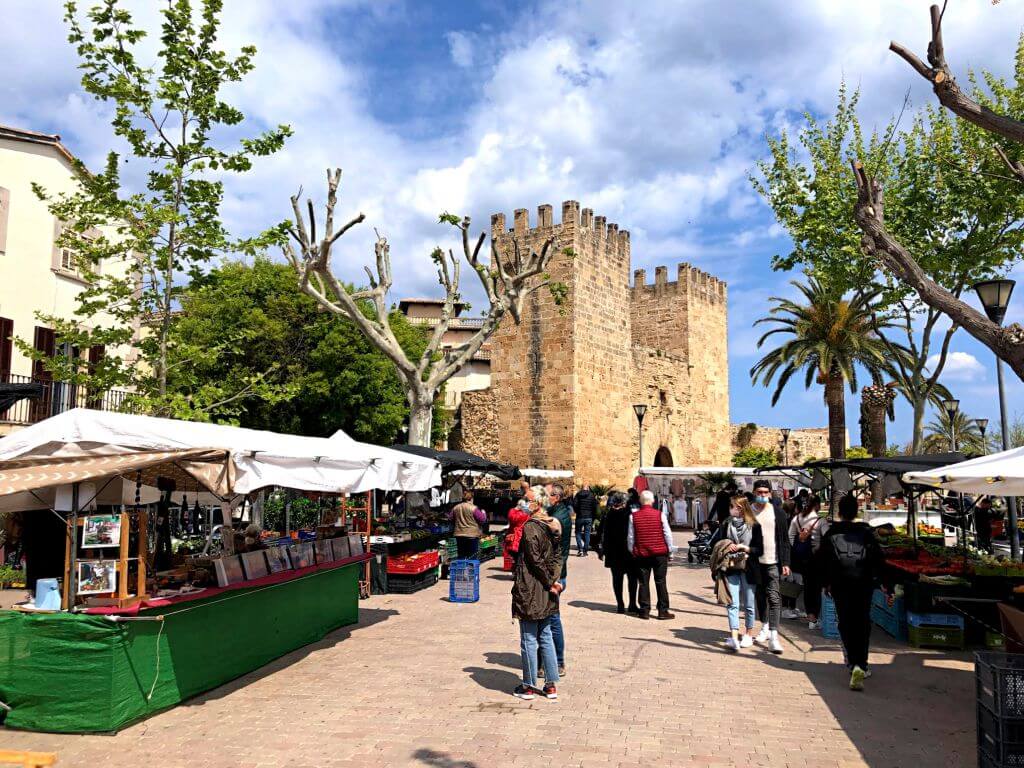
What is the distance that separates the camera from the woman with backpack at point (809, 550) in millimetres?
9039

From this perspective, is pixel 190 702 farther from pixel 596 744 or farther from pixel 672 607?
pixel 672 607

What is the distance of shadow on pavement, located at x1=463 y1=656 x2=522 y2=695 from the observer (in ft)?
21.7

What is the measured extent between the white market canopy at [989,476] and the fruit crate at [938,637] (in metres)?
2.42

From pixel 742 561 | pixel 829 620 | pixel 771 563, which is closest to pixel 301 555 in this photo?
pixel 742 561

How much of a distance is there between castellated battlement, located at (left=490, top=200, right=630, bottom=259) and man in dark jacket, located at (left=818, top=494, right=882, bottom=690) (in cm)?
1857

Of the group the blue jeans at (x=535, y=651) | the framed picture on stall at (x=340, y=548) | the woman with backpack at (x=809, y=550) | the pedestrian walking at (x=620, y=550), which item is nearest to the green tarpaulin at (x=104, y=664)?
the framed picture on stall at (x=340, y=548)

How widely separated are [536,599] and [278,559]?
2.88 metres

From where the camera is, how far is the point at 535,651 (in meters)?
6.35

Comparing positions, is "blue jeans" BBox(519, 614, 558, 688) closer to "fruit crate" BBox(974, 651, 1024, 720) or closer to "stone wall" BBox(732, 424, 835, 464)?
"fruit crate" BBox(974, 651, 1024, 720)

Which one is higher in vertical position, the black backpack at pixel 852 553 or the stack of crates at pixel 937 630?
the black backpack at pixel 852 553

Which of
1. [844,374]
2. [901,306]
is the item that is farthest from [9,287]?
[844,374]

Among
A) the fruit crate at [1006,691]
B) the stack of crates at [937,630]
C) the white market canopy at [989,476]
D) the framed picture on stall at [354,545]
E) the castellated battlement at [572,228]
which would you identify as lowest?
the stack of crates at [937,630]

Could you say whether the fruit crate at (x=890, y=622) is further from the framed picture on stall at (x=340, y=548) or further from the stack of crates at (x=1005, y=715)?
the framed picture on stall at (x=340, y=548)

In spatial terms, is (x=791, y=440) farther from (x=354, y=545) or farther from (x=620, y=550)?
(x=354, y=545)
